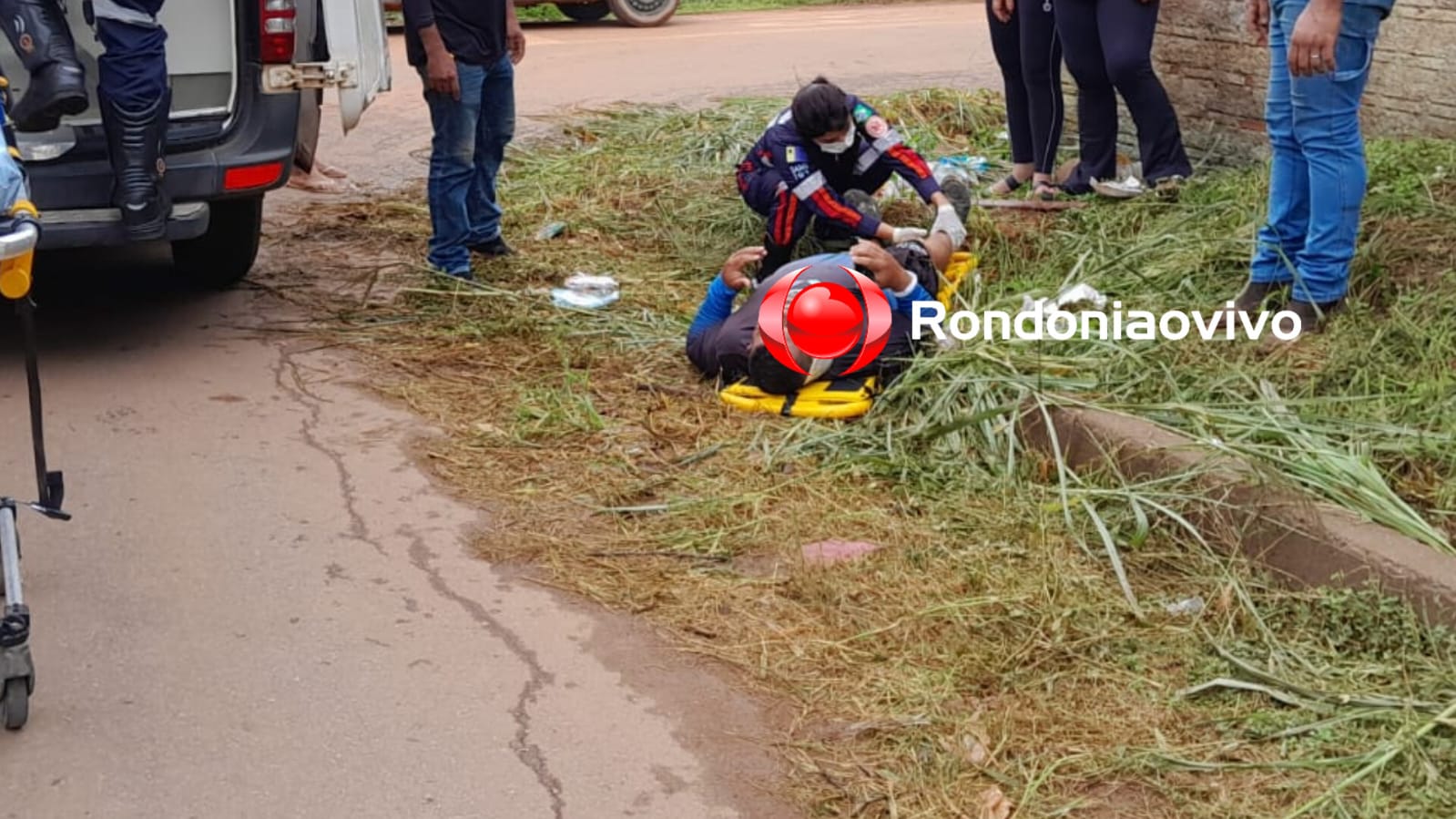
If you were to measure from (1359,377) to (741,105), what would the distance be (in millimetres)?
5794

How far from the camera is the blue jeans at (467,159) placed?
6988 millimetres

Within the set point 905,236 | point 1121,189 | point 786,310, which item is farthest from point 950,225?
point 786,310

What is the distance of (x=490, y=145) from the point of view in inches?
295

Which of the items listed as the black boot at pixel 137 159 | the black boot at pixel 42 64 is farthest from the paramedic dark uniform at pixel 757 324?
the black boot at pixel 42 64

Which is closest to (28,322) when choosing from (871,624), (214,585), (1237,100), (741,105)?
(214,585)

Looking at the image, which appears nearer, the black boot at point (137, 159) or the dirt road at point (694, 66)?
the black boot at point (137, 159)

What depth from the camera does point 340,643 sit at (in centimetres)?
403

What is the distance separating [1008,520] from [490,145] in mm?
3755

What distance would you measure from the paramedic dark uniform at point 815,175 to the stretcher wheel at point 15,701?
3.87m

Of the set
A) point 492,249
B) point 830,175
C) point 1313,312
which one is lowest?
point 492,249

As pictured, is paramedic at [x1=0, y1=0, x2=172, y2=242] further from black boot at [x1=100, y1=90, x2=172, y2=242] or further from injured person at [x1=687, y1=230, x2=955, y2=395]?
injured person at [x1=687, y1=230, x2=955, y2=395]

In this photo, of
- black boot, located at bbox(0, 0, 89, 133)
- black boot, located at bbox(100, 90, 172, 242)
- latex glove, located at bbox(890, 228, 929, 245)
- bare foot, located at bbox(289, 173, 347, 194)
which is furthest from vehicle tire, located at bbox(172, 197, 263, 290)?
latex glove, located at bbox(890, 228, 929, 245)

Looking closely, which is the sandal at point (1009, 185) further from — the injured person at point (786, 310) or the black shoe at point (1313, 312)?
the black shoe at point (1313, 312)

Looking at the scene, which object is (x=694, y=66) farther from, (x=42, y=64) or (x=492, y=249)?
(x=42, y=64)
